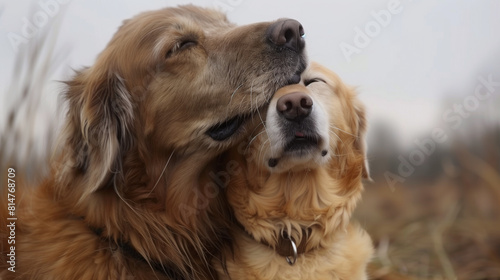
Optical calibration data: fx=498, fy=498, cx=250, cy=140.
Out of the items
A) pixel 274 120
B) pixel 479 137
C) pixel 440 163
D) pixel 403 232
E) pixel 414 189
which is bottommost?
pixel 403 232

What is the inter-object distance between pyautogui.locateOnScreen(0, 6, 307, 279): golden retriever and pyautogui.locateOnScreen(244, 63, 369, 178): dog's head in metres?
0.09

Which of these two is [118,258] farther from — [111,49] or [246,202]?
[111,49]

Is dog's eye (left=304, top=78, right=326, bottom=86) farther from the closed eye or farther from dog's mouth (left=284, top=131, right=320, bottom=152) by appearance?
dog's mouth (left=284, top=131, right=320, bottom=152)

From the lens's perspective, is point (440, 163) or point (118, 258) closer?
point (118, 258)

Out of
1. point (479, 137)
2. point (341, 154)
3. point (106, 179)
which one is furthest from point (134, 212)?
point (479, 137)

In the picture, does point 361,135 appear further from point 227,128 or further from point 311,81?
point 227,128

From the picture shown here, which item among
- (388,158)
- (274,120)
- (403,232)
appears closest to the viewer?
(274,120)

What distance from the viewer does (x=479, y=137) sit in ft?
10.1

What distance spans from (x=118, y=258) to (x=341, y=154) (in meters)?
1.12

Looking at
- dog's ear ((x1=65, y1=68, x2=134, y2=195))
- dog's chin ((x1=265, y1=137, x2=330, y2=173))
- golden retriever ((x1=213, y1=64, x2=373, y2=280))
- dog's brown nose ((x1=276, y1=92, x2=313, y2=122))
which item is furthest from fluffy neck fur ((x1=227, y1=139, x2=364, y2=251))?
dog's ear ((x1=65, y1=68, x2=134, y2=195))

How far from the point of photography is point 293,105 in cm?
204

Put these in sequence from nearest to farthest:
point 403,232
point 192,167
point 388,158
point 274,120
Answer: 1. point 274,120
2. point 192,167
3. point 388,158
4. point 403,232

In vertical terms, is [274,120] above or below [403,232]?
above

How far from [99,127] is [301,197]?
0.96 m
